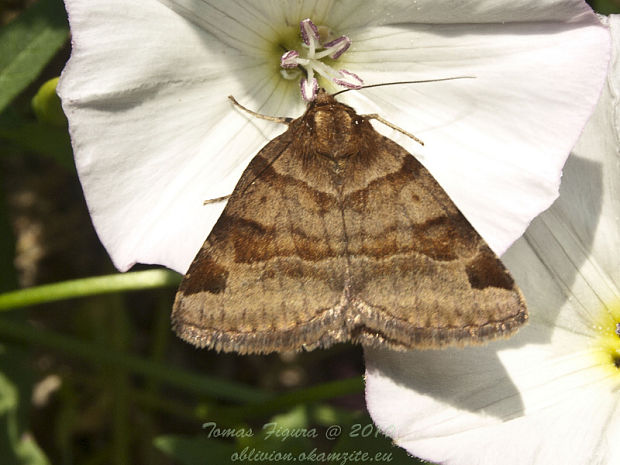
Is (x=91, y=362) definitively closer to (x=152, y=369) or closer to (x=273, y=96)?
(x=152, y=369)

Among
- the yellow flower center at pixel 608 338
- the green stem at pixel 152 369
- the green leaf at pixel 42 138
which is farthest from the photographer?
the green stem at pixel 152 369

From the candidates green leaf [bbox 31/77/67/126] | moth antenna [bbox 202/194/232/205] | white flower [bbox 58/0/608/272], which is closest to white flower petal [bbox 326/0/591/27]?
white flower [bbox 58/0/608/272]

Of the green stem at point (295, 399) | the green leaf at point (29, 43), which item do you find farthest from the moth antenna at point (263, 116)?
the green stem at point (295, 399)

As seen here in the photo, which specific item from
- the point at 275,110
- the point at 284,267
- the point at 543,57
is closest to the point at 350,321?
the point at 284,267

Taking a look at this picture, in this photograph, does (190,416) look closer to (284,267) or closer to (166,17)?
(284,267)

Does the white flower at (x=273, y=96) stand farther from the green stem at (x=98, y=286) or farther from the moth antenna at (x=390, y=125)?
the green stem at (x=98, y=286)

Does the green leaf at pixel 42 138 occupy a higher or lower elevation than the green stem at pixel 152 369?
higher
